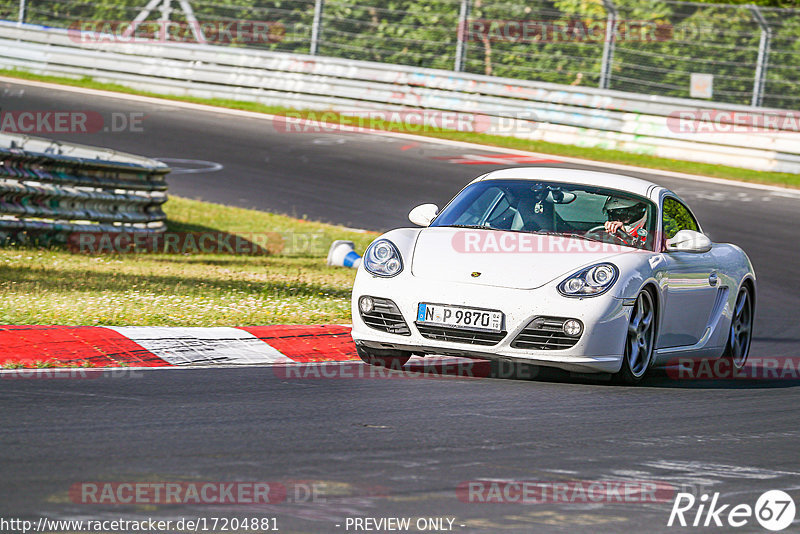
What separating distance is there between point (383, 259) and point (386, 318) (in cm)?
38

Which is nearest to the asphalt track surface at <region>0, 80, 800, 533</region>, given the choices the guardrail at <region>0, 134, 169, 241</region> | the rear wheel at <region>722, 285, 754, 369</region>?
the rear wheel at <region>722, 285, 754, 369</region>

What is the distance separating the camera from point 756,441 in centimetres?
636

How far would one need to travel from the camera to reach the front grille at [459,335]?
24.3 feet

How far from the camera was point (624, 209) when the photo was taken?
28.6 feet

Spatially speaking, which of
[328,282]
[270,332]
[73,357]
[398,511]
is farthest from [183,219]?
[398,511]

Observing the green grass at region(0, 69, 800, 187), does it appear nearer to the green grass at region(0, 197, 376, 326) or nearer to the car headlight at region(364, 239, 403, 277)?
the green grass at region(0, 197, 376, 326)

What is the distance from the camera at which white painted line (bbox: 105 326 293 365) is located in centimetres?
778

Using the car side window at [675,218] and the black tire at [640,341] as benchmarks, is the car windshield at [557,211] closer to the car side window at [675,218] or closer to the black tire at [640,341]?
the car side window at [675,218]

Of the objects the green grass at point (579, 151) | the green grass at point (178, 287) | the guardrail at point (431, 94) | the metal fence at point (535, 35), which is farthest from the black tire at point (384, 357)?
the metal fence at point (535, 35)

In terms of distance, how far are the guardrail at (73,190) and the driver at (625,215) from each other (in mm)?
6405

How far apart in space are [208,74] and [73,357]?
19.6 meters

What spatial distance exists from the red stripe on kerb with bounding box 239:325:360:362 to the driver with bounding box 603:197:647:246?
1895 millimetres

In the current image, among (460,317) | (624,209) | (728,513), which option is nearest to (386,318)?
(460,317)

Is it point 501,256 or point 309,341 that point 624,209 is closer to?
point 501,256
